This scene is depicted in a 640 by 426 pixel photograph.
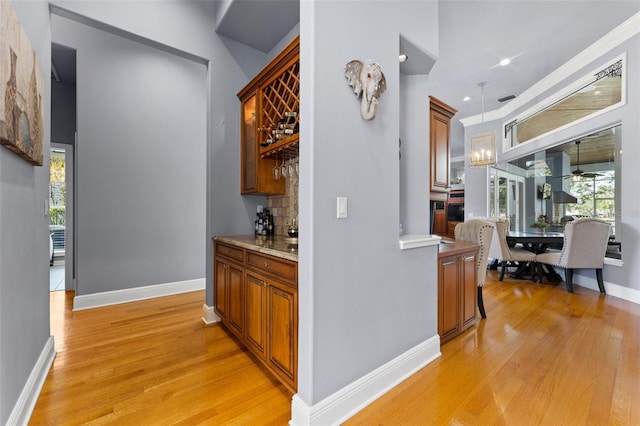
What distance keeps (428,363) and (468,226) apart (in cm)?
177

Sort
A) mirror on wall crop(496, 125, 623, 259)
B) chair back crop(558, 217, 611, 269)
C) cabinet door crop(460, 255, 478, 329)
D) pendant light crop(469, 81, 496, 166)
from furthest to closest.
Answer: pendant light crop(469, 81, 496, 166)
mirror on wall crop(496, 125, 623, 259)
chair back crop(558, 217, 611, 269)
cabinet door crop(460, 255, 478, 329)

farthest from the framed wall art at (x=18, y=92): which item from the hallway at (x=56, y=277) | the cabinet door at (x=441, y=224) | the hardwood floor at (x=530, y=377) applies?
the cabinet door at (x=441, y=224)

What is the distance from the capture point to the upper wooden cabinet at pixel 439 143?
9.77 feet

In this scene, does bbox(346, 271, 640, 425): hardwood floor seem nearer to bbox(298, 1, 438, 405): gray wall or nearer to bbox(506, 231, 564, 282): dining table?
bbox(298, 1, 438, 405): gray wall

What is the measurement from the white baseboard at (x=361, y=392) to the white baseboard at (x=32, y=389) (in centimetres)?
144

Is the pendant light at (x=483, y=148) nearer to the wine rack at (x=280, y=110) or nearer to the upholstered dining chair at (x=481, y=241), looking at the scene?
the upholstered dining chair at (x=481, y=241)

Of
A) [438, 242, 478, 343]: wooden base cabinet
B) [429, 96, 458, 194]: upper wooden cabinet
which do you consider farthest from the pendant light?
[438, 242, 478, 343]: wooden base cabinet

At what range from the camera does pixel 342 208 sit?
5.27 ft

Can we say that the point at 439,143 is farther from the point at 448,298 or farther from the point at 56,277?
the point at 56,277

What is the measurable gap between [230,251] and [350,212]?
138 centimetres

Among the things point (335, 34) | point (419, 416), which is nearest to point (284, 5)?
point (335, 34)

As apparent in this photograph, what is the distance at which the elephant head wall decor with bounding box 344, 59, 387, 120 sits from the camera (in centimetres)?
164

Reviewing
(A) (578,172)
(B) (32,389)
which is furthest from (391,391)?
(A) (578,172)

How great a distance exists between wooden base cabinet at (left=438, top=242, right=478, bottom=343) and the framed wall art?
2.80m
